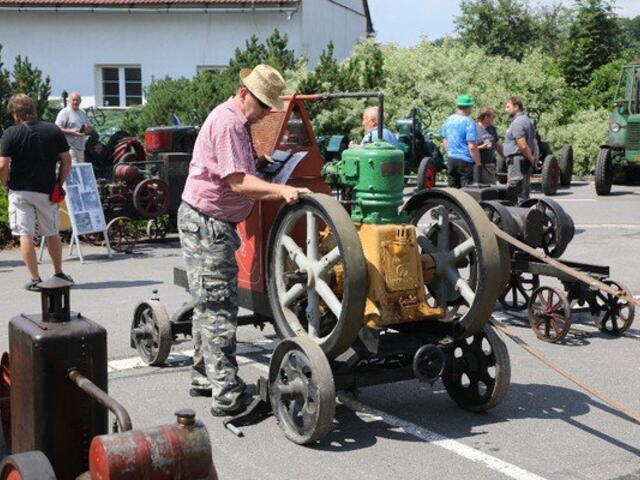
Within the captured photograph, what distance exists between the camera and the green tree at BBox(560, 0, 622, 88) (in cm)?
3528

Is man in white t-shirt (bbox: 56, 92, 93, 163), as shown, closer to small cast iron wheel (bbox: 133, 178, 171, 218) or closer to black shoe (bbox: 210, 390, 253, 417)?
small cast iron wheel (bbox: 133, 178, 171, 218)

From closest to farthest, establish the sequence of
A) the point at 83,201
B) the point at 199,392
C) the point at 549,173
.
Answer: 1. the point at 199,392
2. the point at 83,201
3. the point at 549,173

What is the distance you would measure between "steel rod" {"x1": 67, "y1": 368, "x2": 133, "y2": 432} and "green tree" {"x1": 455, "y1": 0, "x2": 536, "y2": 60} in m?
42.6

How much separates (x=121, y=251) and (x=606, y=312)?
6.64 meters

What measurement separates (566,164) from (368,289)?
16.4 metres

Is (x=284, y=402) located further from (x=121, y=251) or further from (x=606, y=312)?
(x=121, y=251)

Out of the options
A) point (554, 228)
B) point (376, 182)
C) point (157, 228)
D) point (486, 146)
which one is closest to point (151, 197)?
point (157, 228)

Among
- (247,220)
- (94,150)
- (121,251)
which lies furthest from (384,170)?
(94,150)

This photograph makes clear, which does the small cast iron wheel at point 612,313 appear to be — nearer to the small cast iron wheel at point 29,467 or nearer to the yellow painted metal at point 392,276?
the yellow painted metal at point 392,276

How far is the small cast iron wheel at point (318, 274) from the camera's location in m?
5.16

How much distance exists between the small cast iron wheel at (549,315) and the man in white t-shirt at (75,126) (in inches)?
372

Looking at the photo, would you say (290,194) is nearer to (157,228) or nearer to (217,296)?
(217,296)

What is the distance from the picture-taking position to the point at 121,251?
42.0 feet

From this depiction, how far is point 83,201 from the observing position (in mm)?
12109
